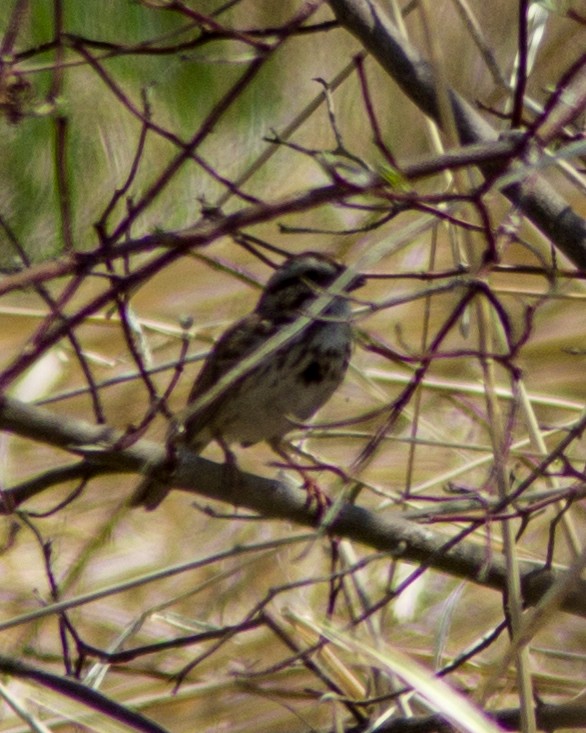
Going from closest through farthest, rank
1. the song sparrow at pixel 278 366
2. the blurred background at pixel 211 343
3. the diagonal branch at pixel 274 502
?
the diagonal branch at pixel 274 502
the song sparrow at pixel 278 366
the blurred background at pixel 211 343

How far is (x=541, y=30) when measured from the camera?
8.81 ft

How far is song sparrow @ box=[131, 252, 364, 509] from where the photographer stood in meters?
3.51

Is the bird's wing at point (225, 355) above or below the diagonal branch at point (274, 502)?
above

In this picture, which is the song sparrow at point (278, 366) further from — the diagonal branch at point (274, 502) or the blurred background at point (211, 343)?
the diagonal branch at point (274, 502)

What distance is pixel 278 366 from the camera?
353 cm

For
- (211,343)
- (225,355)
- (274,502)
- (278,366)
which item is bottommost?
(274,502)

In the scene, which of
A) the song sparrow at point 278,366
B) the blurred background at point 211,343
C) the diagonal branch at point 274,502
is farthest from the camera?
the blurred background at point 211,343

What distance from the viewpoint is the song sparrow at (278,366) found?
3512mm

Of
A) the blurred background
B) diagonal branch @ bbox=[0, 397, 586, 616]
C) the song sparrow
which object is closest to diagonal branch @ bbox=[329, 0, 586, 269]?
the blurred background

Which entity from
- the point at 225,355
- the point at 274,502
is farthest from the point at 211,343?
the point at 274,502

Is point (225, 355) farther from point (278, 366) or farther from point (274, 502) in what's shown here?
point (274, 502)

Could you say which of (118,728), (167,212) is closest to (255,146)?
(167,212)

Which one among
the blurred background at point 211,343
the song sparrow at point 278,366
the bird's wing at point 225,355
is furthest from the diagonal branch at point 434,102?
the bird's wing at point 225,355

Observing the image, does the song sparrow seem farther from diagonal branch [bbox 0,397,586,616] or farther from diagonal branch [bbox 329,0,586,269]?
diagonal branch [bbox 329,0,586,269]
